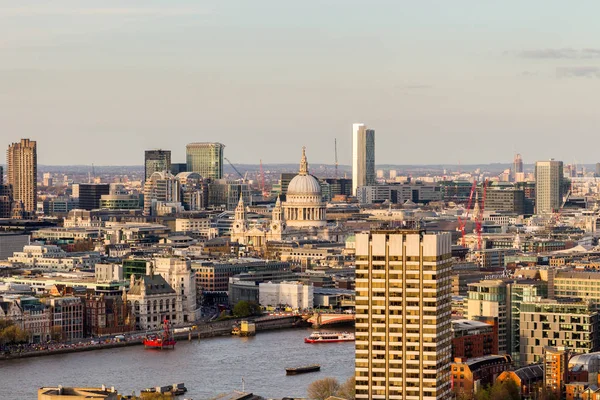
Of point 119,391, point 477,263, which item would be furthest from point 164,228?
point 119,391

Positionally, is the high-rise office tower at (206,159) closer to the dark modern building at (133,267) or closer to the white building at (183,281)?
the dark modern building at (133,267)

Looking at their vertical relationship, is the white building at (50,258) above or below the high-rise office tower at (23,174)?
below

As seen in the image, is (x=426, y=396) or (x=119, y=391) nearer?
(x=426, y=396)

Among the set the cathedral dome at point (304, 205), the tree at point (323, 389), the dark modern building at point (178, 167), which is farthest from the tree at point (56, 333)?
the dark modern building at point (178, 167)

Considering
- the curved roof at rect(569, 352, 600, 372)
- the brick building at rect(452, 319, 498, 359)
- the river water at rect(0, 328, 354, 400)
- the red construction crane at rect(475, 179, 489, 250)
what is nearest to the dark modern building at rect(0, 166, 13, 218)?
the red construction crane at rect(475, 179, 489, 250)

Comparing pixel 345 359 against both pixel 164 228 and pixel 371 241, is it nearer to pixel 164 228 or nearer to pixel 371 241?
pixel 371 241

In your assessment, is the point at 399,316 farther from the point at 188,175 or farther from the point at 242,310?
the point at 188,175
